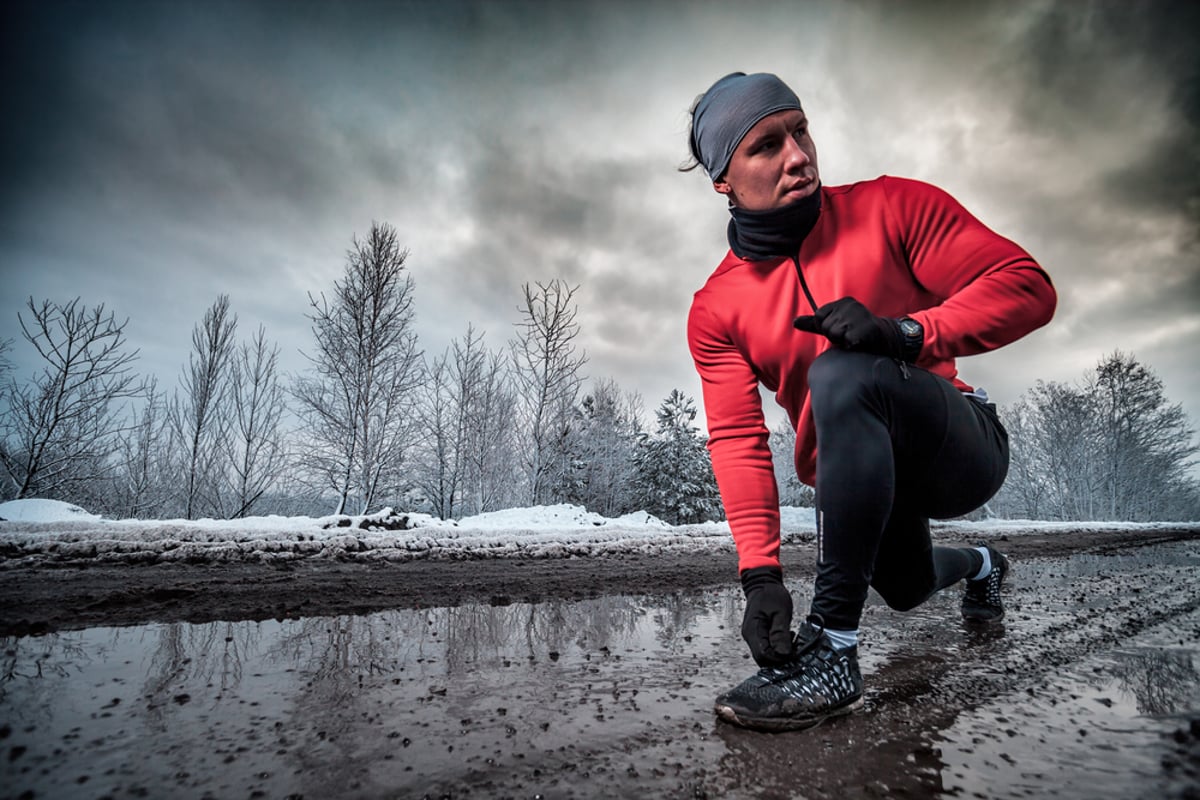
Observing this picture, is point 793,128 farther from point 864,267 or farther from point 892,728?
point 892,728

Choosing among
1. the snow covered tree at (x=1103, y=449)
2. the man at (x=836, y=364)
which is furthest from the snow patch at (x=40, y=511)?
the snow covered tree at (x=1103, y=449)

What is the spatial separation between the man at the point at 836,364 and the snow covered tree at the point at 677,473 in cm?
2292

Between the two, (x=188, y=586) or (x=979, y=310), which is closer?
(x=979, y=310)

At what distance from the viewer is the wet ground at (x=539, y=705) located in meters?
0.98

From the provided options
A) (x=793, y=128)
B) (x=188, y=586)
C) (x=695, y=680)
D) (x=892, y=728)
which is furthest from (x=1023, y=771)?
(x=188, y=586)

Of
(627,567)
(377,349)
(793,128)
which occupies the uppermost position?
(377,349)

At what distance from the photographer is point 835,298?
5.91ft

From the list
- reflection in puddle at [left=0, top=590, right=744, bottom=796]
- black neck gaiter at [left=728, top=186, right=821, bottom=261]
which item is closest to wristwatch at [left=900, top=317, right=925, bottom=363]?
black neck gaiter at [left=728, top=186, right=821, bottom=261]

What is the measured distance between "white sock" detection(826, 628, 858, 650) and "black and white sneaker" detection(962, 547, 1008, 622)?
141 centimetres

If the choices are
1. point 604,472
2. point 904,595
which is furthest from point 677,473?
point 904,595

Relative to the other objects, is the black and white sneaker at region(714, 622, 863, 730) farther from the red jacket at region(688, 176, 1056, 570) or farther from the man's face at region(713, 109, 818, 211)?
the man's face at region(713, 109, 818, 211)

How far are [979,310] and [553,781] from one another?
61.6 inches

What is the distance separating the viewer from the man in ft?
4.91

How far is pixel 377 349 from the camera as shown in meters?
15.2
